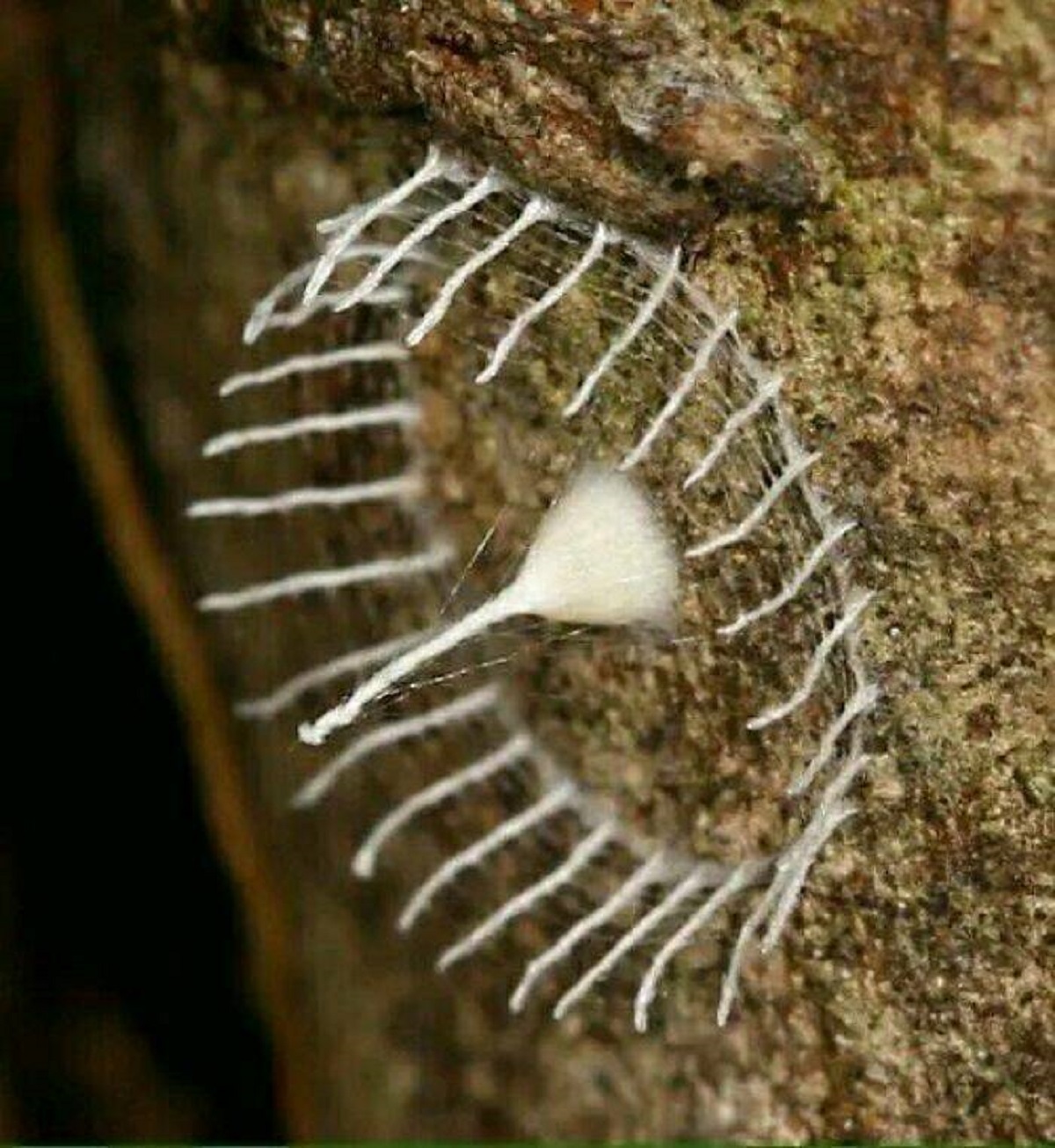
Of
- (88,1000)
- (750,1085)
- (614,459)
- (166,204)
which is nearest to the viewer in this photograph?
(614,459)

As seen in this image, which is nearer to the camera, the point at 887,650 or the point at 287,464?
the point at 887,650

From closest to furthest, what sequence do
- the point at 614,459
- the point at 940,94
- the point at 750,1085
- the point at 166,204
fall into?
the point at 940,94, the point at 614,459, the point at 750,1085, the point at 166,204

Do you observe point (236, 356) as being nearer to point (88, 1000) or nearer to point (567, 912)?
point (567, 912)

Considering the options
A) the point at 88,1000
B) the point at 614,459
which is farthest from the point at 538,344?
the point at 88,1000
